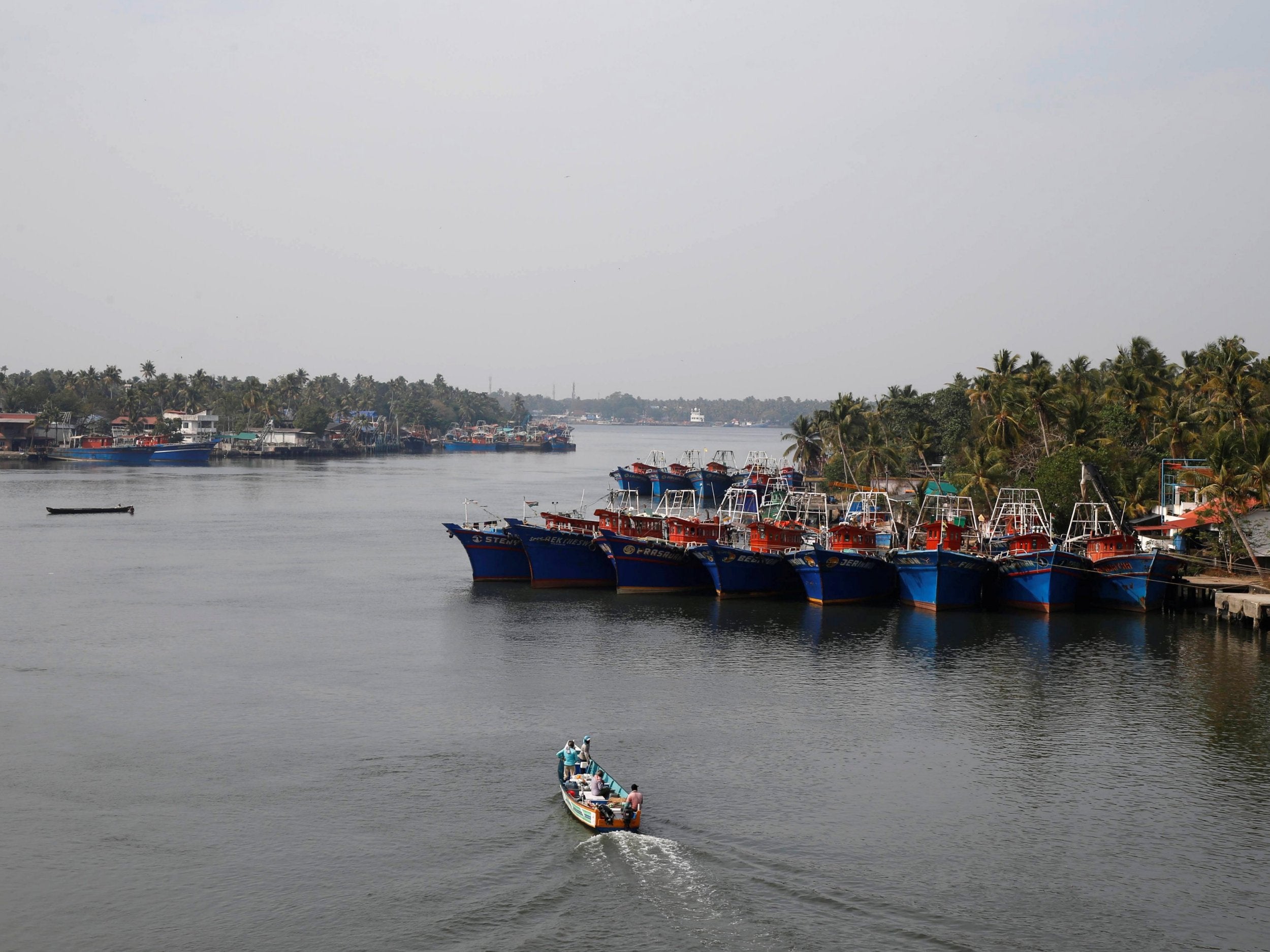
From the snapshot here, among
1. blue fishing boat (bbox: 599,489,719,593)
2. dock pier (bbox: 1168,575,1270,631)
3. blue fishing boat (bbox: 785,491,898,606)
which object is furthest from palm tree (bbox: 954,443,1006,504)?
blue fishing boat (bbox: 599,489,719,593)

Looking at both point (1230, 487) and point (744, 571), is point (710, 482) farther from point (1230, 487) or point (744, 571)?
point (1230, 487)

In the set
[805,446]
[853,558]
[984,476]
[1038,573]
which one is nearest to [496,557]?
[853,558]

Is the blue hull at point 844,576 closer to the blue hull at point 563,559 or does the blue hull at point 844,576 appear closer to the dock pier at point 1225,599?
the blue hull at point 563,559

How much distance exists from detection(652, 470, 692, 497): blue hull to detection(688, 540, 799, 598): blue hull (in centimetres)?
8123

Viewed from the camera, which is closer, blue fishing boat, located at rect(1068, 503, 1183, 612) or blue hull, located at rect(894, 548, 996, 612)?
blue fishing boat, located at rect(1068, 503, 1183, 612)

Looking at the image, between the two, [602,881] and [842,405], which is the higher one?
[842,405]

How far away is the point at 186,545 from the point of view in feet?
309

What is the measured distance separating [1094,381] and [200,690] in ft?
Result: 345

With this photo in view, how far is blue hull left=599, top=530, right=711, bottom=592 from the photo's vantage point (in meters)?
71.9

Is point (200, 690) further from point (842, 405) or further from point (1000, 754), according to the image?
point (842, 405)

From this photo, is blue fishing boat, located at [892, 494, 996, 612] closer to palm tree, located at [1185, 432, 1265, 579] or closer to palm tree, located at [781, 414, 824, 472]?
palm tree, located at [1185, 432, 1265, 579]

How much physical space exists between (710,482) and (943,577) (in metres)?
89.1

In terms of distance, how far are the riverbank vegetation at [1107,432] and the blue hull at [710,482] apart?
3091 cm

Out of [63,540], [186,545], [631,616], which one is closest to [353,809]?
[631,616]
